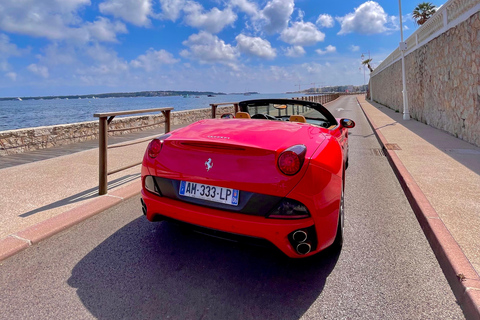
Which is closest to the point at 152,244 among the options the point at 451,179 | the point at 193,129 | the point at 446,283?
the point at 193,129

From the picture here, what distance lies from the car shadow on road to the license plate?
0.58 m

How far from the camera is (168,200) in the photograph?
257 cm

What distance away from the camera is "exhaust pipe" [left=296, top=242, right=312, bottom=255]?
7.29 ft

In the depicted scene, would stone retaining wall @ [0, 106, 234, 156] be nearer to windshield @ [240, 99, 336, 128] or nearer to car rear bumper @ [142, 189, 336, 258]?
windshield @ [240, 99, 336, 128]

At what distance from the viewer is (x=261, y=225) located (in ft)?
7.17

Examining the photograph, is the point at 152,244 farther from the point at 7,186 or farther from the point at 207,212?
the point at 7,186

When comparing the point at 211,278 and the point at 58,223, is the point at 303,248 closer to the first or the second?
the point at 211,278

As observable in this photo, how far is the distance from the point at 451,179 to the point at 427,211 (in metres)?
1.83

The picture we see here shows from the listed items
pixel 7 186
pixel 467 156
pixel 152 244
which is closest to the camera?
pixel 152 244

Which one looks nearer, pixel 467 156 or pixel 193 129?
pixel 193 129

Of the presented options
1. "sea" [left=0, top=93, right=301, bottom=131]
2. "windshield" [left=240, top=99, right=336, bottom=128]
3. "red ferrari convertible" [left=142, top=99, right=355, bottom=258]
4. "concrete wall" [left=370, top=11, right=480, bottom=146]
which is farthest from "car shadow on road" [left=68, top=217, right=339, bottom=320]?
"sea" [left=0, top=93, right=301, bottom=131]

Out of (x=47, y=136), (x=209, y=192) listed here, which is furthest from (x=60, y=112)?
(x=209, y=192)

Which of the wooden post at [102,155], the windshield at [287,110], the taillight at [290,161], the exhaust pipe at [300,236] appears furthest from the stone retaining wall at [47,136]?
the exhaust pipe at [300,236]

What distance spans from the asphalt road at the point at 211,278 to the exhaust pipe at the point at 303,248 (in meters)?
0.31
